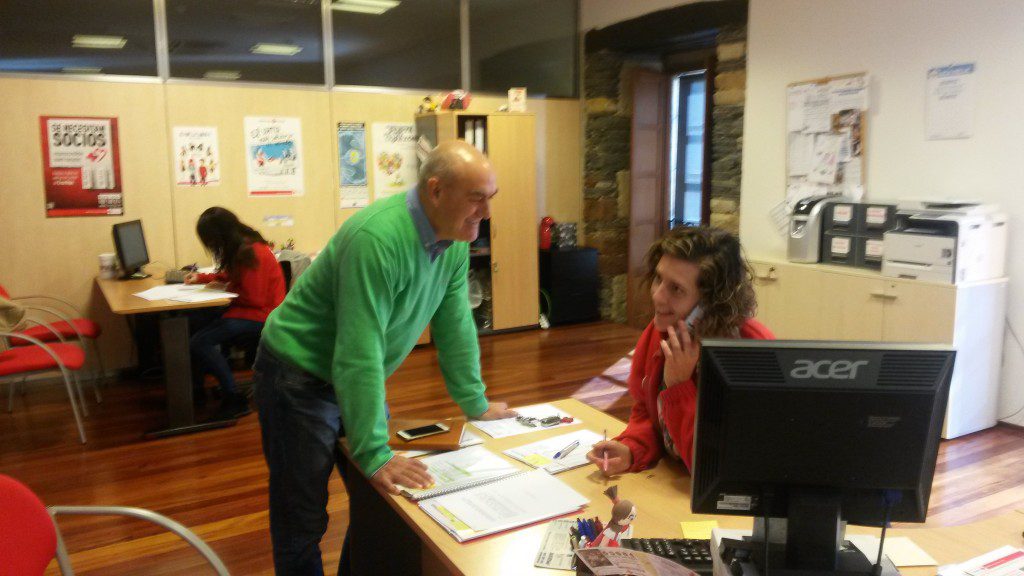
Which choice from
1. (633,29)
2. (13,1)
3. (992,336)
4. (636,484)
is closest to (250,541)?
(636,484)

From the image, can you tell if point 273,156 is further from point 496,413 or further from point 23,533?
point 23,533

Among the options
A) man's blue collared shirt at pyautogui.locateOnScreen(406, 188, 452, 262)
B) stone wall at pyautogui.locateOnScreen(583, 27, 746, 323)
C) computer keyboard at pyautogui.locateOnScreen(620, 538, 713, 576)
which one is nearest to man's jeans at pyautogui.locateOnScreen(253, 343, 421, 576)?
man's blue collared shirt at pyautogui.locateOnScreen(406, 188, 452, 262)

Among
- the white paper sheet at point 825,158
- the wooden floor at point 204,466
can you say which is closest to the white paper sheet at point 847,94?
the white paper sheet at point 825,158

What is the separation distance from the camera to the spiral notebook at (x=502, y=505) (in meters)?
1.61

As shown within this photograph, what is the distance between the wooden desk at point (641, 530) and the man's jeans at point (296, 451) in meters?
0.37

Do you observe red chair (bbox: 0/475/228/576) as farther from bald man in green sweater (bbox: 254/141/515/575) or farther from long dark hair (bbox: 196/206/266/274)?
long dark hair (bbox: 196/206/266/274)

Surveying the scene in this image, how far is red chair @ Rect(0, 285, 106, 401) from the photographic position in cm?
485

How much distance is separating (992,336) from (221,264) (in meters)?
4.33

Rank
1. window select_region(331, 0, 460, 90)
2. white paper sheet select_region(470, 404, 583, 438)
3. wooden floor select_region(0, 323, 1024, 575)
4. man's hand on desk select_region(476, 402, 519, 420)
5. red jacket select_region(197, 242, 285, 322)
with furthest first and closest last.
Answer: window select_region(331, 0, 460, 90), red jacket select_region(197, 242, 285, 322), wooden floor select_region(0, 323, 1024, 575), man's hand on desk select_region(476, 402, 519, 420), white paper sheet select_region(470, 404, 583, 438)

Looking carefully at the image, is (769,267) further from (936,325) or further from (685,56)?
(685,56)

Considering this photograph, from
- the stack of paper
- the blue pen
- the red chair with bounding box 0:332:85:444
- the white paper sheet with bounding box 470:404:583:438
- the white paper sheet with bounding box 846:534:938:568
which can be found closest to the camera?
the white paper sheet with bounding box 846:534:938:568

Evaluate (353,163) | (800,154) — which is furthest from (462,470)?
(353,163)

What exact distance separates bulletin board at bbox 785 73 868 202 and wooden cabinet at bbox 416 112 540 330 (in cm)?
221

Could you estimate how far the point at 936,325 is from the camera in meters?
3.99
